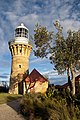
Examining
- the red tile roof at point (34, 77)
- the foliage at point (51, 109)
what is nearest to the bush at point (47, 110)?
the foliage at point (51, 109)

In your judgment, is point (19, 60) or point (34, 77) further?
point (19, 60)

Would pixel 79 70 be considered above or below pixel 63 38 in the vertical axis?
below

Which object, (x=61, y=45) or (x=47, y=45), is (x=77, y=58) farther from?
(x=47, y=45)

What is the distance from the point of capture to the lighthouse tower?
4194 centimetres

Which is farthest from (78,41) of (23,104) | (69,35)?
(23,104)

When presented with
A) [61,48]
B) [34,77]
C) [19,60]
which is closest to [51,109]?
[61,48]

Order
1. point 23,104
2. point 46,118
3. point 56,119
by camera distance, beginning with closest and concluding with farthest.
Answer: point 56,119
point 46,118
point 23,104

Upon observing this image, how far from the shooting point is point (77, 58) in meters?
25.6

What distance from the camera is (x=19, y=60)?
139 ft

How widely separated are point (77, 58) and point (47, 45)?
4068 millimetres

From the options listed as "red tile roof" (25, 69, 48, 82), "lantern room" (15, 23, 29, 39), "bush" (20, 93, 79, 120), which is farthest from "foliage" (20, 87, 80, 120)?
"lantern room" (15, 23, 29, 39)

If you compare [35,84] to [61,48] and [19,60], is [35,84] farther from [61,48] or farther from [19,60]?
[61,48]

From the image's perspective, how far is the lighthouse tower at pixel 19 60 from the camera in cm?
4194

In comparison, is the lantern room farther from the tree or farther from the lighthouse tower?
the tree
